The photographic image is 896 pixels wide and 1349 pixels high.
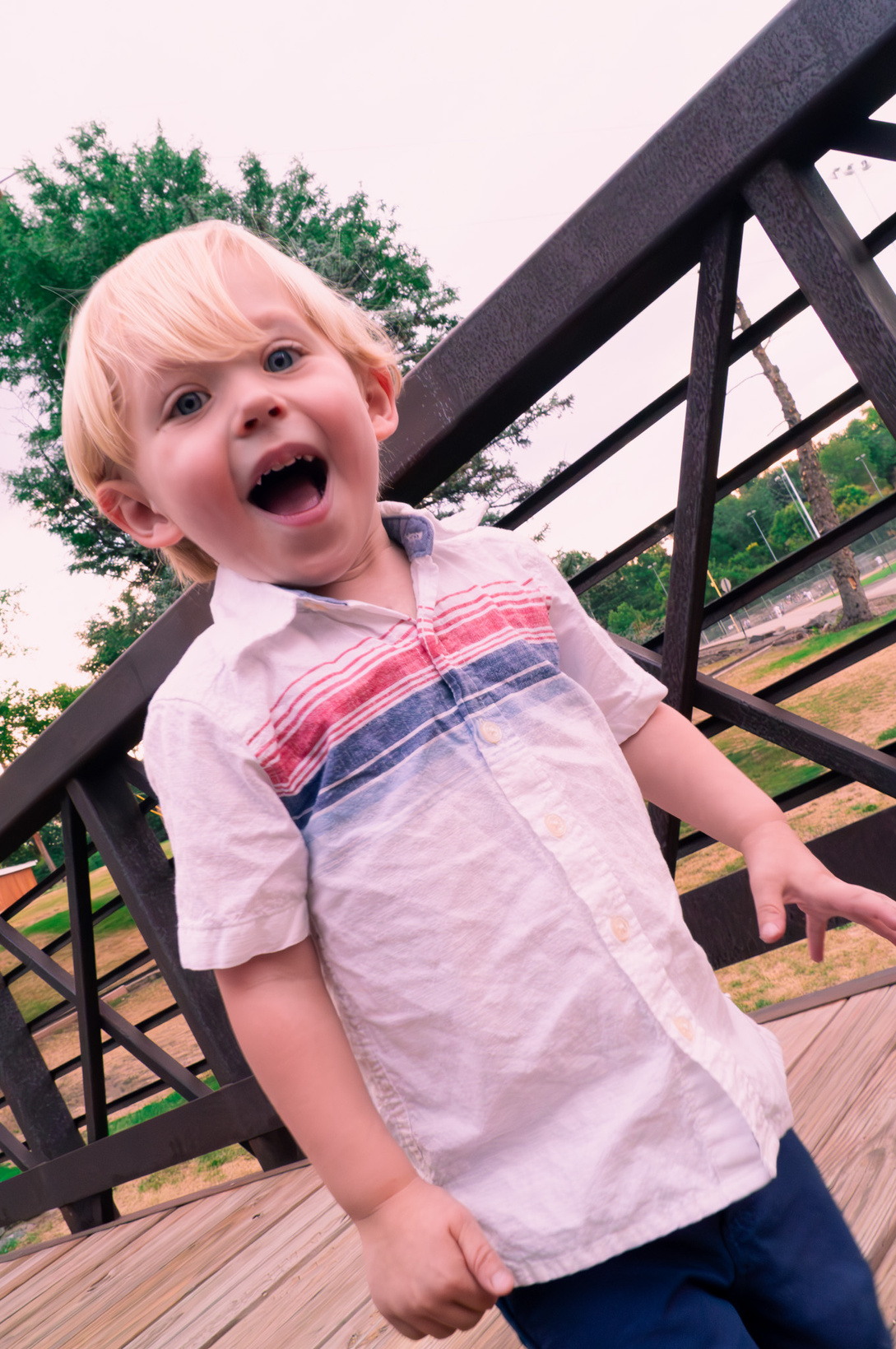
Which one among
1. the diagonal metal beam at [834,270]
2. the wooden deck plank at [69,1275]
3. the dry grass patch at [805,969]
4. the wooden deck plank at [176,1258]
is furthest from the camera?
the dry grass patch at [805,969]

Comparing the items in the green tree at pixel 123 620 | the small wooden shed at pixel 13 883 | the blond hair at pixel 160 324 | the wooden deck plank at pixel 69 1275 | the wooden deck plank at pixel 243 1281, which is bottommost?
the wooden deck plank at pixel 243 1281

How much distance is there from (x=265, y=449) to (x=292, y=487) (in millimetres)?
61

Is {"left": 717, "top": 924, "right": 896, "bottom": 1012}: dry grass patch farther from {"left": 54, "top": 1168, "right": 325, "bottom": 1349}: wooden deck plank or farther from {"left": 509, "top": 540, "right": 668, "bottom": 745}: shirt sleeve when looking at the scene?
{"left": 509, "top": 540, "right": 668, "bottom": 745}: shirt sleeve

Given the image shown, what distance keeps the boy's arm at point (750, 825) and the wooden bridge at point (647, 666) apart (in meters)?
0.35

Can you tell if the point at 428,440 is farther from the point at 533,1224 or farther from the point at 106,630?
the point at 106,630

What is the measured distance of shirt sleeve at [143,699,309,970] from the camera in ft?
2.37

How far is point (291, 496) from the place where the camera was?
85 cm

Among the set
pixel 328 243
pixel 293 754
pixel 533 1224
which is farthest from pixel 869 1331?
pixel 328 243

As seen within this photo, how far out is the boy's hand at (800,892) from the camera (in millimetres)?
778

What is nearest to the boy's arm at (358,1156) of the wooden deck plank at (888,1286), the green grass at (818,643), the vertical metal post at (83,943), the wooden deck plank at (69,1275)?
the wooden deck plank at (888,1286)

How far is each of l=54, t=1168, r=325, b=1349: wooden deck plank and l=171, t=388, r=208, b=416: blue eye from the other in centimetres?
160

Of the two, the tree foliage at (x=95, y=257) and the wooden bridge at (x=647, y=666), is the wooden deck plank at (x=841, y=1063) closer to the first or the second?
the wooden bridge at (x=647, y=666)

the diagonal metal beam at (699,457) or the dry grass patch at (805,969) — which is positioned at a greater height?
the diagonal metal beam at (699,457)

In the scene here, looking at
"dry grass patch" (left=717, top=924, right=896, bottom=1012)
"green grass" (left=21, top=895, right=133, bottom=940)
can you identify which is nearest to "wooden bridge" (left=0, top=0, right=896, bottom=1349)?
"dry grass patch" (left=717, top=924, right=896, bottom=1012)
